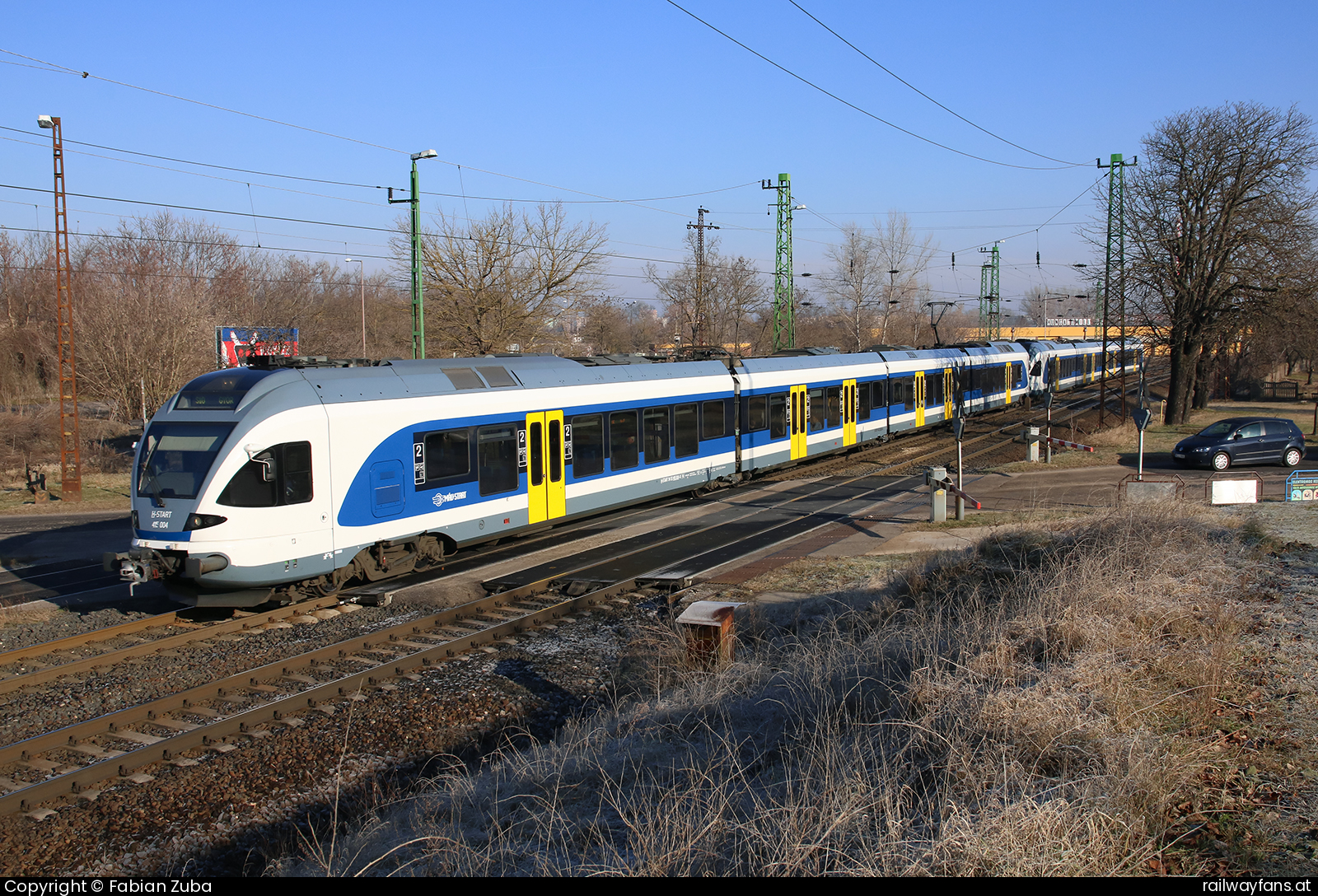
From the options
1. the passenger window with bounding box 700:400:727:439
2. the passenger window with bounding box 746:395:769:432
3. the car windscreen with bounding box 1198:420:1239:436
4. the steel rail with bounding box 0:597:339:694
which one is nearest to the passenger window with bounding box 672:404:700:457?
the passenger window with bounding box 700:400:727:439

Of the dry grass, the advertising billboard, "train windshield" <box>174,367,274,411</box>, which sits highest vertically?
the advertising billboard

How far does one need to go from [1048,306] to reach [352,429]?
193 meters

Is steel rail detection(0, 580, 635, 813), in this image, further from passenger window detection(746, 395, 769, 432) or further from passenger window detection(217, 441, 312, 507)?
passenger window detection(746, 395, 769, 432)

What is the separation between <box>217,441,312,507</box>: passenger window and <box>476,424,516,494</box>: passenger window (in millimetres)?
3076

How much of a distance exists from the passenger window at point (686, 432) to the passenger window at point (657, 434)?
0.44m

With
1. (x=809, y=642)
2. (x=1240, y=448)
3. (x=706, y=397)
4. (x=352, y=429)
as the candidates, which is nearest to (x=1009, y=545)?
(x=809, y=642)

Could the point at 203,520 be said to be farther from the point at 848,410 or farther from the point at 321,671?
the point at 848,410

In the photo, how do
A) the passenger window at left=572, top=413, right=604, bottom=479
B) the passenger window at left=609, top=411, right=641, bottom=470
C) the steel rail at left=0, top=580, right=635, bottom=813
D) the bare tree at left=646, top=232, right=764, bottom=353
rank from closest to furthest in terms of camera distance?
the steel rail at left=0, top=580, right=635, bottom=813 < the passenger window at left=572, top=413, right=604, bottom=479 < the passenger window at left=609, top=411, right=641, bottom=470 < the bare tree at left=646, top=232, right=764, bottom=353

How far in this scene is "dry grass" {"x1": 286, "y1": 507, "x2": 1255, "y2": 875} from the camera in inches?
164

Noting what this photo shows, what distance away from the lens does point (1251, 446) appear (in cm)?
2269

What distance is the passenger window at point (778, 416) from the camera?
22.0m

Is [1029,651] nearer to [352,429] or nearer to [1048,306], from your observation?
[352,429]

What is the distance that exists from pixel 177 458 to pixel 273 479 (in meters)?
1.26

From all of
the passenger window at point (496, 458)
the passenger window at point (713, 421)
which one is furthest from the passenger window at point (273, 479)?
the passenger window at point (713, 421)
